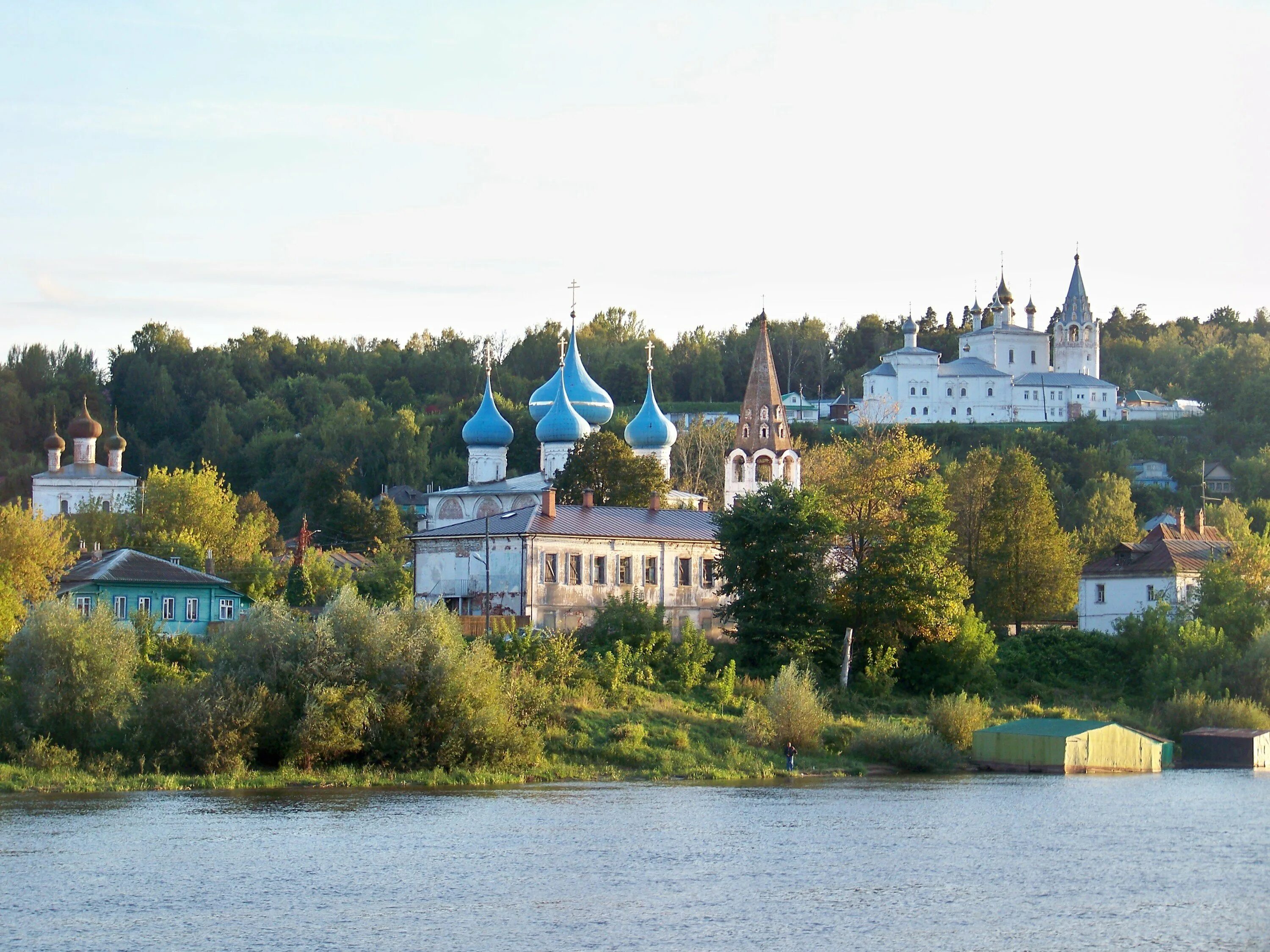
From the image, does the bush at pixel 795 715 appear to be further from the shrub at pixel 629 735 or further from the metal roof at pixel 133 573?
the metal roof at pixel 133 573

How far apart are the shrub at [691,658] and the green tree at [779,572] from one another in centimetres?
148

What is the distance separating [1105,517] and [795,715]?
1570 inches

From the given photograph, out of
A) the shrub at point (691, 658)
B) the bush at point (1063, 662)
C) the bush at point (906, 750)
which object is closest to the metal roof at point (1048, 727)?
the bush at point (906, 750)

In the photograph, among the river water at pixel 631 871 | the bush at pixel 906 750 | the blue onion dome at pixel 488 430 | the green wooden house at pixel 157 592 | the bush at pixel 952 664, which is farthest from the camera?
the blue onion dome at pixel 488 430

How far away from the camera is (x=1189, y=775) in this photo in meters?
40.5

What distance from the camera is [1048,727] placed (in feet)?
138

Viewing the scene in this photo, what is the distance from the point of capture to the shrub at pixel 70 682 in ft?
116

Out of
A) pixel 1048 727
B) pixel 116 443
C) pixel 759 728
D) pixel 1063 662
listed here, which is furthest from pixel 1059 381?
pixel 759 728

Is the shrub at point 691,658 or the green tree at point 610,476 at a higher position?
the green tree at point 610,476

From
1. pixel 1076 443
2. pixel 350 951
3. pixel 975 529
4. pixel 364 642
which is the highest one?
pixel 1076 443

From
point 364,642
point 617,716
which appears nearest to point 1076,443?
point 617,716

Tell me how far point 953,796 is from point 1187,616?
63.6ft

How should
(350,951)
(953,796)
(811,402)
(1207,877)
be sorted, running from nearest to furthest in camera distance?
(350,951) < (1207,877) < (953,796) < (811,402)

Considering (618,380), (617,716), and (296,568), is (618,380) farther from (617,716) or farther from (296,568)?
(617,716)
